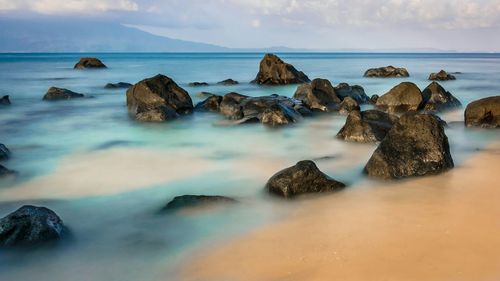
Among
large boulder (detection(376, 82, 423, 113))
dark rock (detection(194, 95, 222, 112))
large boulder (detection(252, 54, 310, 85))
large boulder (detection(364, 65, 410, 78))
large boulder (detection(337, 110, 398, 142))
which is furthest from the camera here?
large boulder (detection(364, 65, 410, 78))

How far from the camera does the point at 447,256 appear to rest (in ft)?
17.3

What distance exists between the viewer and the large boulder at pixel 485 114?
1355 centimetres

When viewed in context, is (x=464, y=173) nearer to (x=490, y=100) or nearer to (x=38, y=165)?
(x=490, y=100)

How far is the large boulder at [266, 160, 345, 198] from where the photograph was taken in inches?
291

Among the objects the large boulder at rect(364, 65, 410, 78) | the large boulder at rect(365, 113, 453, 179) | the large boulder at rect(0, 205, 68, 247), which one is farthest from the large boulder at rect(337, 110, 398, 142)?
the large boulder at rect(364, 65, 410, 78)

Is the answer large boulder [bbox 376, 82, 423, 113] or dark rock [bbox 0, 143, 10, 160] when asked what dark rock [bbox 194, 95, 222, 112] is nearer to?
large boulder [bbox 376, 82, 423, 113]

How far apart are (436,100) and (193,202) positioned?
44.5 ft

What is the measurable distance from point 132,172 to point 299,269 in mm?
5205

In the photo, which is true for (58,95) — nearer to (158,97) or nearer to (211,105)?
(158,97)

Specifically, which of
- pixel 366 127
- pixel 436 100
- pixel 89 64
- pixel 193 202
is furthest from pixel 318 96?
pixel 89 64

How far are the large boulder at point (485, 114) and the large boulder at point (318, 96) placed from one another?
4.80 metres

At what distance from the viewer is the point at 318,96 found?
59.6 feet

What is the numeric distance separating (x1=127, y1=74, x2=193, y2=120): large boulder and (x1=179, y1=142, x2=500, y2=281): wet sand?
34.4ft

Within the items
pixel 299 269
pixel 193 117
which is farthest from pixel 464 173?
pixel 193 117
